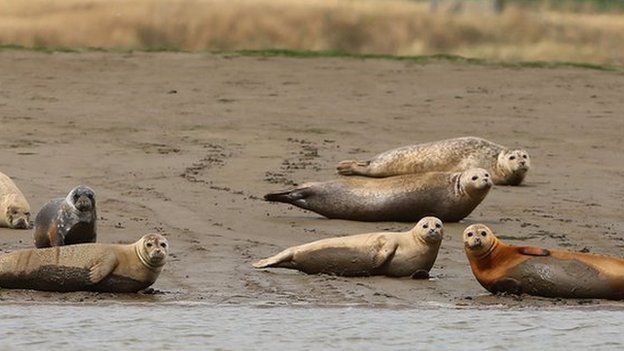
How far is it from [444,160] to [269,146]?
1.61 metres

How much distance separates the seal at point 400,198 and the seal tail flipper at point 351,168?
1.66 metres

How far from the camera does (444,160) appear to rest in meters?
13.6

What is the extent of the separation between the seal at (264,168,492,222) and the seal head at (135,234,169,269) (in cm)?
242

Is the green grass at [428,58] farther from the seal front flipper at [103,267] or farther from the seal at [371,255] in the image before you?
the seal front flipper at [103,267]

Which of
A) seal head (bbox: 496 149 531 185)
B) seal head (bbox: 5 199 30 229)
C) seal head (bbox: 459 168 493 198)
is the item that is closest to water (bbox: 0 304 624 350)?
seal head (bbox: 5 199 30 229)

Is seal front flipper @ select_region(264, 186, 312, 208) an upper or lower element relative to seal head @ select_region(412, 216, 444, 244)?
lower

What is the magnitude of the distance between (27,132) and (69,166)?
59.1 inches

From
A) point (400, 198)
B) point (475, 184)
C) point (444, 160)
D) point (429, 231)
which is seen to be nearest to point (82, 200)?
point (429, 231)

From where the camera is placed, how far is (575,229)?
11586 mm

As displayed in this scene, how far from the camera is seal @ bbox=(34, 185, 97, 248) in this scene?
10.2m

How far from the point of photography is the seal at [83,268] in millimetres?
9430

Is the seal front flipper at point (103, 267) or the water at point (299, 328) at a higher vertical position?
the seal front flipper at point (103, 267)

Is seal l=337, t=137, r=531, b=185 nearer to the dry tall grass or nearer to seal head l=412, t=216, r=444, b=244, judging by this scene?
seal head l=412, t=216, r=444, b=244

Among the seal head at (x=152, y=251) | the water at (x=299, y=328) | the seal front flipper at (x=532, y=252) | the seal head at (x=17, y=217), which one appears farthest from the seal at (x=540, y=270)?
the seal head at (x=17, y=217)
